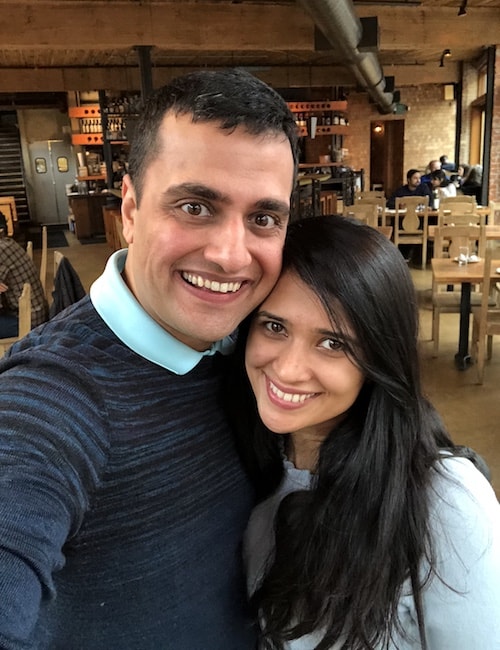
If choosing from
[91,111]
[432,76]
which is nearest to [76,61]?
[91,111]

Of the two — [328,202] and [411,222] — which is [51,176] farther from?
[411,222]

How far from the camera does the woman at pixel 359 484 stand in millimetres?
1001

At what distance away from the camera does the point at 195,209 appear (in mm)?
922

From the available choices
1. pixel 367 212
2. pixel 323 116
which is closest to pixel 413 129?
pixel 323 116

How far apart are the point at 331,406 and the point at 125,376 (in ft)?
1.33

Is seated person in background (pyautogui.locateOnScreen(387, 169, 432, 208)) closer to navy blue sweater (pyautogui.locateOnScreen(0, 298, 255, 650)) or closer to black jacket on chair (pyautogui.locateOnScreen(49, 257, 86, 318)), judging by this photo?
black jacket on chair (pyautogui.locateOnScreen(49, 257, 86, 318))

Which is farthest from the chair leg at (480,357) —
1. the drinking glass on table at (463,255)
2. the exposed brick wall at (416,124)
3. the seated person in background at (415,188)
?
the exposed brick wall at (416,124)

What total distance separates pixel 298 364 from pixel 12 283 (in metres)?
3.60

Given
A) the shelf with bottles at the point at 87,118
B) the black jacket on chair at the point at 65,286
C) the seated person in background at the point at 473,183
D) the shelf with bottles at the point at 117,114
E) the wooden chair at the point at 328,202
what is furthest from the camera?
the shelf with bottles at the point at 87,118

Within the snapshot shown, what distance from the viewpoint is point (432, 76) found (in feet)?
39.8

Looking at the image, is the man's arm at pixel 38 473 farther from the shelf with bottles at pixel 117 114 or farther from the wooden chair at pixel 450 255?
the shelf with bottles at pixel 117 114

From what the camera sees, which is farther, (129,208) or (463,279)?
(463,279)

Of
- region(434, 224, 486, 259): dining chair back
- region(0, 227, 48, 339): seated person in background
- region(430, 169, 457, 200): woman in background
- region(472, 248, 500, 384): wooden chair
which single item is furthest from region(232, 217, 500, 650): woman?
region(430, 169, 457, 200): woman in background

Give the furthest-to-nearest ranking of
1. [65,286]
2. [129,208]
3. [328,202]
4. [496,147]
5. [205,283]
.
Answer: [328,202], [496,147], [65,286], [129,208], [205,283]
